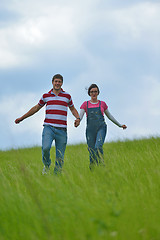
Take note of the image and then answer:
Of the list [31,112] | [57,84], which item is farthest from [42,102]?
[57,84]

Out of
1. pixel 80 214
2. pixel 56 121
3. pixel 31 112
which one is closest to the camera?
pixel 80 214

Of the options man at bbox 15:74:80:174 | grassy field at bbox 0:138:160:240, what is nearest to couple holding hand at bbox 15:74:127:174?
man at bbox 15:74:80:174

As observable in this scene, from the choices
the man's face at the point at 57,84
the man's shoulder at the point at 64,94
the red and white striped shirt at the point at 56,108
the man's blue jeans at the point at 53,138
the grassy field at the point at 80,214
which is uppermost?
the man's face at the point at 57,84

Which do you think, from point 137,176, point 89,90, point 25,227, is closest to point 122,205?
point 25,227

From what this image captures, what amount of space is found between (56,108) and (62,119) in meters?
0.28

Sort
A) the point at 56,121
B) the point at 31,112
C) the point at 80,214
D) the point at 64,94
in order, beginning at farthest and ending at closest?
the point at 31,112, the point at 64,94, the point at 56,121, the point at 80,214

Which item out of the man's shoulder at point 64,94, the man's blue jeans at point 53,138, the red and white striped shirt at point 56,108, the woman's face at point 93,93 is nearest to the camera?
the man's blue jeans at point 53,138

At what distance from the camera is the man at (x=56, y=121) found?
6598mm

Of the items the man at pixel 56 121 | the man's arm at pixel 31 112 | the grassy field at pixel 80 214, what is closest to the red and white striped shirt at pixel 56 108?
the man at pixel 56 121

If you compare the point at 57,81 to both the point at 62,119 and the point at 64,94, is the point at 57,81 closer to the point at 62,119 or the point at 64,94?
the point at 64,94

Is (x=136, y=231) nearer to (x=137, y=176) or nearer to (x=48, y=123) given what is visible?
(x=137, y=176)

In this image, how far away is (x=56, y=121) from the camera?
663 centimetres

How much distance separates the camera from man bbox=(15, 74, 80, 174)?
660cm

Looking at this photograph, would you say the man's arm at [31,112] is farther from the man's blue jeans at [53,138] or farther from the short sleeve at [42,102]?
the man's blue jeans at [53,138]
